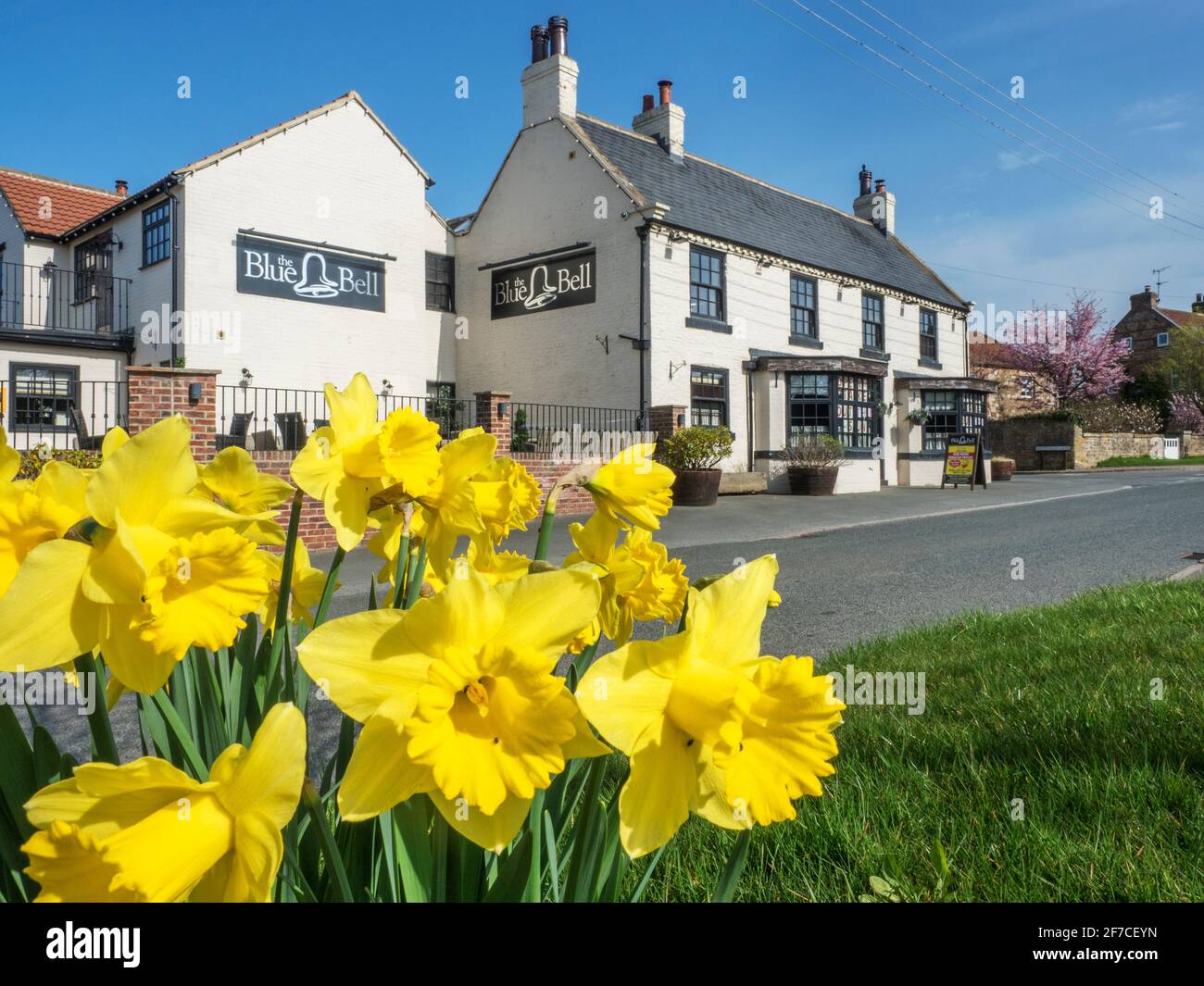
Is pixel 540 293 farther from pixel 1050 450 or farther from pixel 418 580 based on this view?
pixel 1050 450

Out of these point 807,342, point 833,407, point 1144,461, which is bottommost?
point 1144,461

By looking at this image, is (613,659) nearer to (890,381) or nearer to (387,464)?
(387,464)

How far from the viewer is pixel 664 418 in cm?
1706

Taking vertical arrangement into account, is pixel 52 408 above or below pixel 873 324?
below

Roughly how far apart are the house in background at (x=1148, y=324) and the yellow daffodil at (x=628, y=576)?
65621 mm

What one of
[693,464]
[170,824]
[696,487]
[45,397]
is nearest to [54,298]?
[45,397]

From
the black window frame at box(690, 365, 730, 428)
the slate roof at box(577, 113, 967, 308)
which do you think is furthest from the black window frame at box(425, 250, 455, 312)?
the black window frame at box(690, 365, 730, 428)

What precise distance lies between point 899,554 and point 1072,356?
39.7 m

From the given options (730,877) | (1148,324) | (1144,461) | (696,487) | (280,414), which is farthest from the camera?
(1148,324)

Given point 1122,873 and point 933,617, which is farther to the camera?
point 933,617

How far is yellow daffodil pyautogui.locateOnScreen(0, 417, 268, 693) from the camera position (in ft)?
2.37
